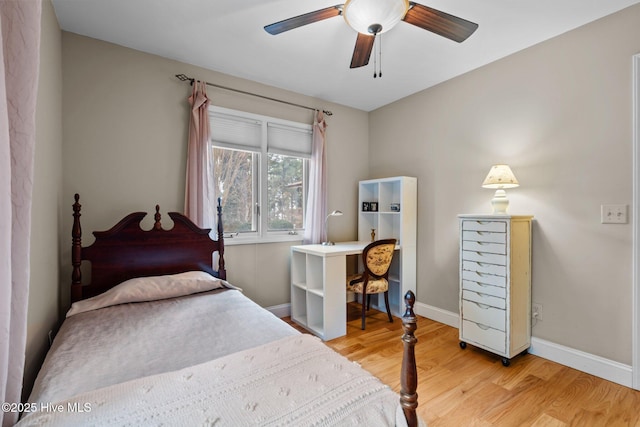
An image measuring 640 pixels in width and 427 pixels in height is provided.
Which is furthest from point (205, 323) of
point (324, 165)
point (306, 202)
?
point (324, 165)

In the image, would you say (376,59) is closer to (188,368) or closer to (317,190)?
(317,190)

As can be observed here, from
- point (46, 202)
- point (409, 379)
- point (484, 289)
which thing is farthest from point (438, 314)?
point (46, 202)

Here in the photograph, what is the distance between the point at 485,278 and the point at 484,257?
0.56 ft

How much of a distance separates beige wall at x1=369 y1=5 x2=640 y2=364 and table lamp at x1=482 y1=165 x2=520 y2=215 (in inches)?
7.9

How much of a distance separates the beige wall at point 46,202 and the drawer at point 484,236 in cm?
291

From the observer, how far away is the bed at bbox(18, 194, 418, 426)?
0.86 meters

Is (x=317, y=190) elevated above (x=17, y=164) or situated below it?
above

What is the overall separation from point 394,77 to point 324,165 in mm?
1191

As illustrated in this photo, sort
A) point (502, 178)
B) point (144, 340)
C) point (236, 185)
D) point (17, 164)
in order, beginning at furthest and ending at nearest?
point (236, 185)
point (502, 178)
point (144, 340)
point (17, 164)

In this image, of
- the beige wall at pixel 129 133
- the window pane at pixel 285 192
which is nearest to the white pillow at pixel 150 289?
the beige wall at pixel 129 133

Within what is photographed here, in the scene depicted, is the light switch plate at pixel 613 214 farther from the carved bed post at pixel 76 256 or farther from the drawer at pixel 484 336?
the carved bed post at pixel 76 256

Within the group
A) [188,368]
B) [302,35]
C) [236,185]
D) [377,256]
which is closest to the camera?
[188,368]

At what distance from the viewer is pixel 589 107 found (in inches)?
84.4

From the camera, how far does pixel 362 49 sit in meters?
2.00
